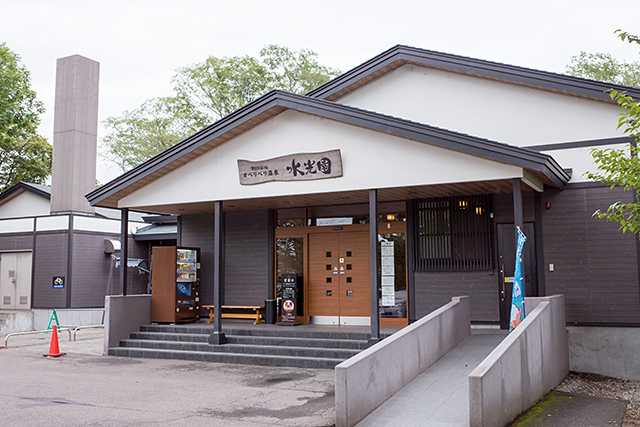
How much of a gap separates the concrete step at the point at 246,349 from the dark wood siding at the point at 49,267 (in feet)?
24.8

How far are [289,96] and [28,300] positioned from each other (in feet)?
43.9

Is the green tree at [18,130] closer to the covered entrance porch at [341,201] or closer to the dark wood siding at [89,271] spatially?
the dark wood siding at [89,271]

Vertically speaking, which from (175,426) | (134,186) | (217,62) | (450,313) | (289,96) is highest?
(217,62)

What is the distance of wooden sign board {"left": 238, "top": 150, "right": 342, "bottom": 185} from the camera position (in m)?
10.4

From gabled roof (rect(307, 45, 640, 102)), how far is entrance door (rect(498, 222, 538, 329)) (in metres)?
2.67

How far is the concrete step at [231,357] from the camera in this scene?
10031 mm

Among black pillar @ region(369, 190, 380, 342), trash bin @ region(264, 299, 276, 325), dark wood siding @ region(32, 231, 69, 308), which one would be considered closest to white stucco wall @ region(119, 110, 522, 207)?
black pillar @ region(369, 190, 380, 342)

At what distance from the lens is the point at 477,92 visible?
468 inches

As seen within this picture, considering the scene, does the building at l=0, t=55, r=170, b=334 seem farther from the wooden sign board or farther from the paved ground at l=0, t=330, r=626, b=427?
the wooden sign board

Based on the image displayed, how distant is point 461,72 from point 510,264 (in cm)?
401

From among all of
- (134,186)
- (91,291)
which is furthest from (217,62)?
(134,186)

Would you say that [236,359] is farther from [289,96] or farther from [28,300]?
[28,300]

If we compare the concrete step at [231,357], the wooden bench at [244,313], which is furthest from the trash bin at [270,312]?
the concrete step at [231,357]

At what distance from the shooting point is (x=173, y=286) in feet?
42.8
